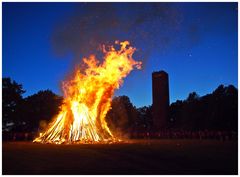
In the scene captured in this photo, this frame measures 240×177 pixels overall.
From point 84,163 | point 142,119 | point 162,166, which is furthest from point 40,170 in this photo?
point 142,119

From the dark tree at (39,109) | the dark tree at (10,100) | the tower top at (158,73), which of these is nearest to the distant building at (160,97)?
the tower top at (158,73)

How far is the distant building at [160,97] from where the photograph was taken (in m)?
43.4

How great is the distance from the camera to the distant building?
43375mm

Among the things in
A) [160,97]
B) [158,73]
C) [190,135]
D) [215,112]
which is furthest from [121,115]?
[190,135]

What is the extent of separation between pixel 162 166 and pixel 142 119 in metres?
55.8

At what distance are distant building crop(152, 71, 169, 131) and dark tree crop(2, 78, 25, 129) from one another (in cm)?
1703

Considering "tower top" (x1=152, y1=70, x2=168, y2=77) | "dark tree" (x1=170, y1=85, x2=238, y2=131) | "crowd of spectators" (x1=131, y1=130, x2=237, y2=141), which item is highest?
"tower top" (x1=152, y1=70, x2=168, y2=77)

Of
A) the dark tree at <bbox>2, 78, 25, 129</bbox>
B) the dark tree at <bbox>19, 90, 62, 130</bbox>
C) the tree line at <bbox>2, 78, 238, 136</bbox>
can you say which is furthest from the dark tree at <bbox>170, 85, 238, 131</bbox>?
the dark tree at <bbox>2, 78, 25, 129</bbox>

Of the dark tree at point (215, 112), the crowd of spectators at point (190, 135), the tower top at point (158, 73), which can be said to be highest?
the tower top at point (158, 73)

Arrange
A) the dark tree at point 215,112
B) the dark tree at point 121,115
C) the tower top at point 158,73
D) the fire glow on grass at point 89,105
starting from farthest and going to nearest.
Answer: the dark tree at point 121,115
the tower top at point 158,73
the dark tree at point 215,112
the fire glow on grass at point 89,105

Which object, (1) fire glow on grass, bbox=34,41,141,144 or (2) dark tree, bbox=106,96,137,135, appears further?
(2) dark tree, bbox=106,96,137,135

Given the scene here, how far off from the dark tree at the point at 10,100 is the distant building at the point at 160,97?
17.0 metres

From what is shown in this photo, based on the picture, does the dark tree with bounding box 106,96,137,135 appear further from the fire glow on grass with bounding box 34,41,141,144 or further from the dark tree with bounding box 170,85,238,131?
the fire glow on grass with bounding box 34,41,141,144

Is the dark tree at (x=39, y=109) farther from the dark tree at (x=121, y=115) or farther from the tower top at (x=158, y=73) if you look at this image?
the tower top at (x=158, y=73)
